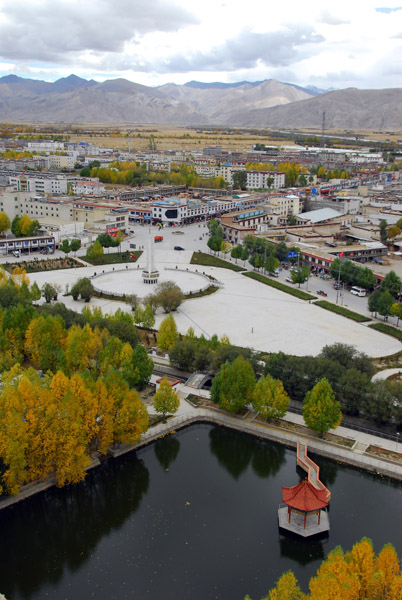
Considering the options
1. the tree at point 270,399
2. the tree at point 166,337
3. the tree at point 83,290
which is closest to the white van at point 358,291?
the tree at point 166,337

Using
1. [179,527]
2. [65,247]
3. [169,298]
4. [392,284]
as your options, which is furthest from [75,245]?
[179,527]

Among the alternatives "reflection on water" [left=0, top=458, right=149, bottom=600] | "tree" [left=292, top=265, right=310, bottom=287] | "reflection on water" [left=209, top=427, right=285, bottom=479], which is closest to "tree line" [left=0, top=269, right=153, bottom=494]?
"reflection on water" [left=0, top=458, right=149, bottom=600]

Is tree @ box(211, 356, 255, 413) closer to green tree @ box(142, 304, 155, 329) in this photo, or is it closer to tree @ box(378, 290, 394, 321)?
green tree @ box(142, 304, 155, 329)

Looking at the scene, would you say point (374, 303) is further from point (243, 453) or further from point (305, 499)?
point (305, 499)

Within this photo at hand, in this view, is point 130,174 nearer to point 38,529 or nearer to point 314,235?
point 314,235

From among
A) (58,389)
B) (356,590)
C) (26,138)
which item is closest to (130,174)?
(26,138)

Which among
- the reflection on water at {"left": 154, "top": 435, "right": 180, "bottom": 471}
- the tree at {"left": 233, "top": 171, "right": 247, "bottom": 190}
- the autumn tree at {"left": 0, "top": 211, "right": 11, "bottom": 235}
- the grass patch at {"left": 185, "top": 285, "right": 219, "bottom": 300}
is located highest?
the tree at {"left": 233, "top": 171, "right": 247, "bottom": 190}
